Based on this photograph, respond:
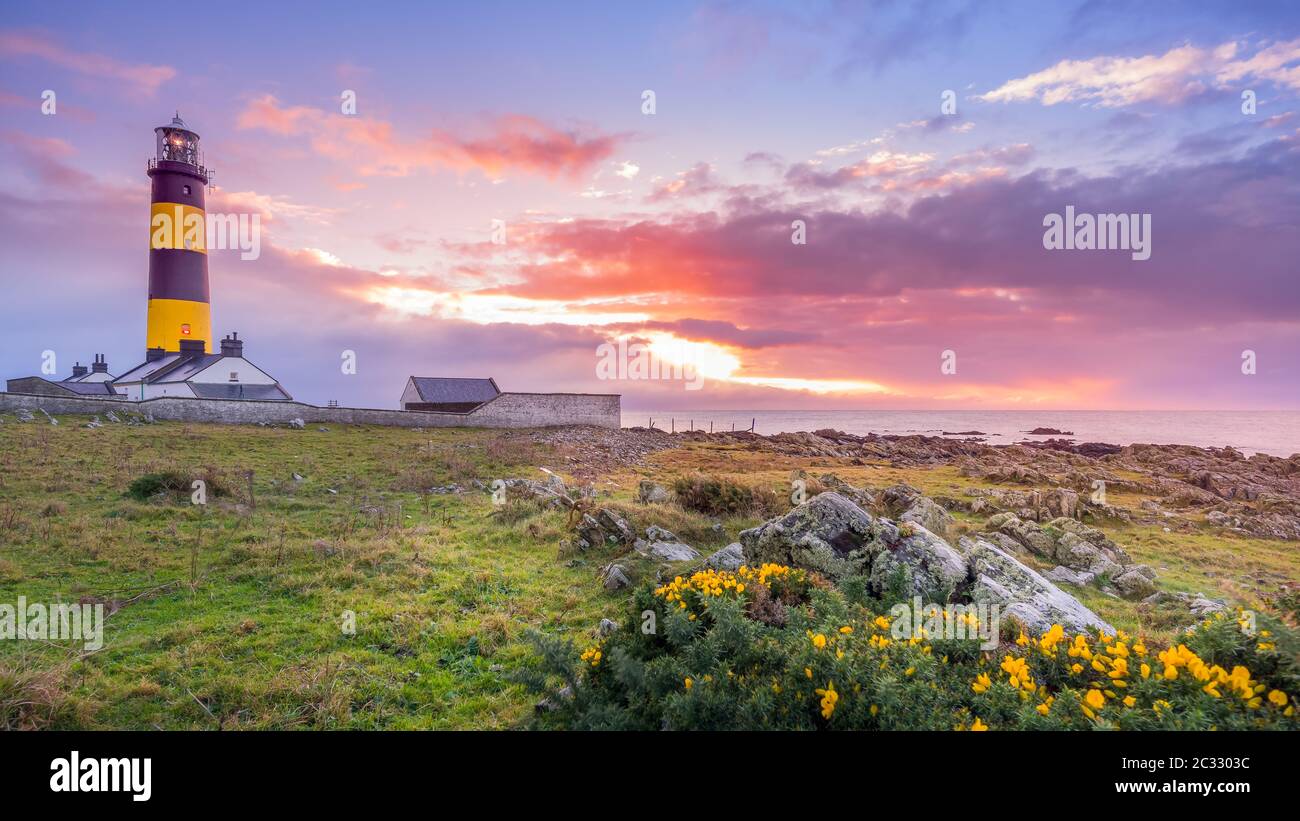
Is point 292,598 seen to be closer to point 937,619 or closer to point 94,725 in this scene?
point 94,725

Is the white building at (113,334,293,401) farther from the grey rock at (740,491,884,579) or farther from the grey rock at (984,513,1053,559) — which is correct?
the grey rock at (984,513,1053,559)

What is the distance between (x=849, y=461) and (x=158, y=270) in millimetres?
61999

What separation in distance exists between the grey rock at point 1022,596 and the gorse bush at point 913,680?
187 cm

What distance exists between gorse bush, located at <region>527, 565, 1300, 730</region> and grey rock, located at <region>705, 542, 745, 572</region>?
3.73 meters

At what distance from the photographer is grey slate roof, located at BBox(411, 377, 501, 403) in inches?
2141

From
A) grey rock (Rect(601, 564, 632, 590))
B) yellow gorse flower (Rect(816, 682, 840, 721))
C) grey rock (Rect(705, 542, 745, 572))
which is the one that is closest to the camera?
yellow gorse flower (Rect(816, 682, 840, 721))

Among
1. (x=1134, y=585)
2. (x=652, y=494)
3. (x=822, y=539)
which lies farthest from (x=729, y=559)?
(x=1134, y=585)

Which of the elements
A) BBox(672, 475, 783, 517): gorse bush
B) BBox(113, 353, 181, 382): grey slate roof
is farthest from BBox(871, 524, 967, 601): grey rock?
BBox(113, 353, 181, 382): grey slate roof

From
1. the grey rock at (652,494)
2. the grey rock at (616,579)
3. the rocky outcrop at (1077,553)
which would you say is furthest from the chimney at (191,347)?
the rocky outcrop at (1077,553)

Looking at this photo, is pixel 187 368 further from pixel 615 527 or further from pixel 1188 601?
pixel 1188 601

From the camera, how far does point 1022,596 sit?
27.6ft

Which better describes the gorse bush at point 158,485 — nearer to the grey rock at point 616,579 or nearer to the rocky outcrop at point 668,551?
the grey rock at point 616,579

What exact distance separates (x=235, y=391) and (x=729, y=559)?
177 ft
